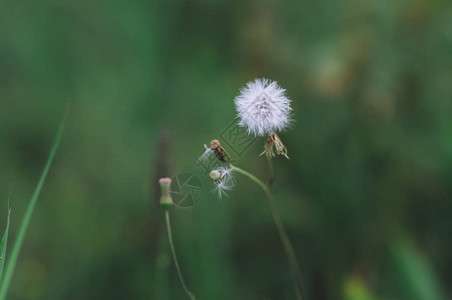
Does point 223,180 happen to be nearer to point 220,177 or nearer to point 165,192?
point 220,177

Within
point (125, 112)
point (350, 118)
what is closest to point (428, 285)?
point (350, 118)

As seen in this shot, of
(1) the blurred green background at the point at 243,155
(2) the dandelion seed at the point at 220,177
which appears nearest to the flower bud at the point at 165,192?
(2) the dandelion seed at the point at 220,177

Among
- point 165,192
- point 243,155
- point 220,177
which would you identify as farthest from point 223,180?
point 243,155

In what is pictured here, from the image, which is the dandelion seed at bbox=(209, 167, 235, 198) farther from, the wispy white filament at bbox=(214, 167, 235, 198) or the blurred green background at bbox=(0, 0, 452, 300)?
the blurred green background at bbox=(0, 0, 452, 300)

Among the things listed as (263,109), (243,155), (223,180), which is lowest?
(223,180)

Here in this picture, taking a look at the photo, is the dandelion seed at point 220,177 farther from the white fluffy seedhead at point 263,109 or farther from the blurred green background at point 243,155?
the blurred green background at point 243,155
